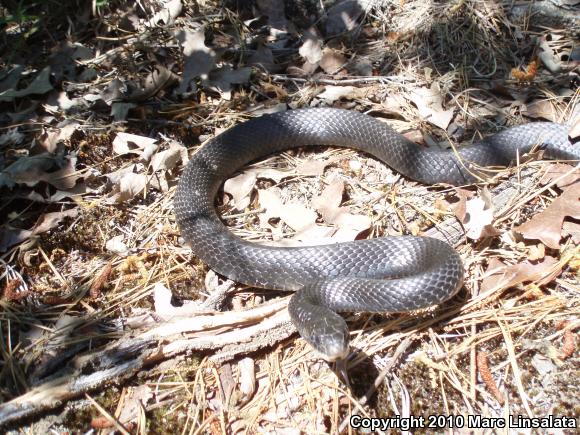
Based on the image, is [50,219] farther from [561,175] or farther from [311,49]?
[561,175]

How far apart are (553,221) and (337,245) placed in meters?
1.51

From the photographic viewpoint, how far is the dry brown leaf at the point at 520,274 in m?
3.33

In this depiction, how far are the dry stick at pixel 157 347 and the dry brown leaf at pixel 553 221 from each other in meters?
1.46

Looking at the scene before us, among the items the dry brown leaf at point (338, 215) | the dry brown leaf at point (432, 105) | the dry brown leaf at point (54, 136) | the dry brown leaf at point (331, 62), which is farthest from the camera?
the dry brown leaf at point (331, 62)

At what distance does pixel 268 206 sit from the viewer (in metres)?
4.30

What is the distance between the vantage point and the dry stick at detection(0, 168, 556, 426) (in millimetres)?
3023

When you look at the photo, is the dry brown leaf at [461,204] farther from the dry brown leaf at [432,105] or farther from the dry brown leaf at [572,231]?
the dry brown leaf at [432,105]

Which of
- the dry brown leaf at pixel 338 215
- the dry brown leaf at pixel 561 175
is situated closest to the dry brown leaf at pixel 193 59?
the dry brown leaf at pixel 338 215

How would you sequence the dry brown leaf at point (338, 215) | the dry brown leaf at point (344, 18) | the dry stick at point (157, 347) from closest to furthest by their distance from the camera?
the dry stick at point (157, 347)
the dry brown leaf at point (338, 215)
the dry brown leaf at point (344, 18)

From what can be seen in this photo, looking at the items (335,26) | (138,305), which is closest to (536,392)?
(138,305)

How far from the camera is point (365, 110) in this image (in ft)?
16.8

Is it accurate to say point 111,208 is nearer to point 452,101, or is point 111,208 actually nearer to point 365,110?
point 365,110

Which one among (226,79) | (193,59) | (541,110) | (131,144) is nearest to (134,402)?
(131,144)

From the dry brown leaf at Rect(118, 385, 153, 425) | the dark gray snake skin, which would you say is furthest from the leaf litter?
the dark gray snake skin
